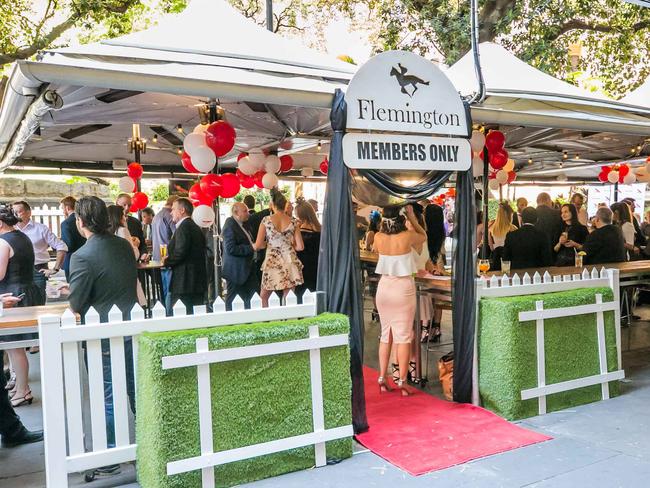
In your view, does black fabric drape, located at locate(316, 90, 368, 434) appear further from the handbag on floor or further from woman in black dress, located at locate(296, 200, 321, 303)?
woman in black dress, located at locate(296, 200, 321, 303)

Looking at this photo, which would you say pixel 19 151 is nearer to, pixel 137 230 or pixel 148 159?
pixel 137 230

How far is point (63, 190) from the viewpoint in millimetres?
15328

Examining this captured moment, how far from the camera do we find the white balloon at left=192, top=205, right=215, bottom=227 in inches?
226

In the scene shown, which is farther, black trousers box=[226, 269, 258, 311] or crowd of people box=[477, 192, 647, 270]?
crowd of people box=[477, 192, 647, 270]

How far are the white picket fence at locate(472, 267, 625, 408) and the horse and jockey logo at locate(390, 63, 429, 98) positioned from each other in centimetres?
156

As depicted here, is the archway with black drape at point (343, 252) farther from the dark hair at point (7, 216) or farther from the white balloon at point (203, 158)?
the dark hair at point (7, 216)

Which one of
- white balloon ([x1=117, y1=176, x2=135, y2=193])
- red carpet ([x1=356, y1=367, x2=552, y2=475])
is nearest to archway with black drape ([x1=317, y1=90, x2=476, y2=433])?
red carpet ([x1=356, y1=367, x2=552, y2=475])

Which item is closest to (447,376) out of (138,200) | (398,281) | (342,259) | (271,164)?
(398,281)

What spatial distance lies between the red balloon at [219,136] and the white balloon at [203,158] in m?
0.07

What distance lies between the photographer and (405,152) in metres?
4.19

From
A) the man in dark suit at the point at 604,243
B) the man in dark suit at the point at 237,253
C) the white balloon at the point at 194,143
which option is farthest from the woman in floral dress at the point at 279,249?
the man in dark suit at the point at 604,243

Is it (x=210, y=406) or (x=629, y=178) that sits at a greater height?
(x=629, y=178)

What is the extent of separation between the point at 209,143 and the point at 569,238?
5090 mm

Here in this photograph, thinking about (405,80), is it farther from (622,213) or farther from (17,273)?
(622,213)
